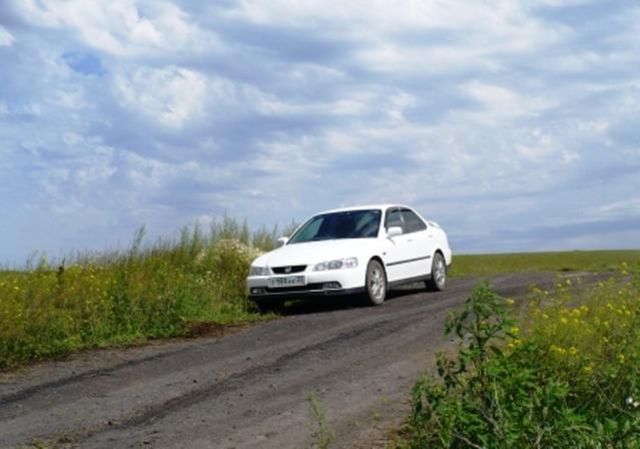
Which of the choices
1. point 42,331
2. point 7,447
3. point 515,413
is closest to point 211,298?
point 42,331

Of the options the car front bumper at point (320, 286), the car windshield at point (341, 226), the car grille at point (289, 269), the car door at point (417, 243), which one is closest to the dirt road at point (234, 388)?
the car front bumper at point (320, 286)

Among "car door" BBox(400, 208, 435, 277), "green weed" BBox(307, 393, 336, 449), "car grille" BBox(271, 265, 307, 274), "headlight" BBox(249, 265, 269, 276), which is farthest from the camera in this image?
"car door" BBox(400, 208, 435, 277)

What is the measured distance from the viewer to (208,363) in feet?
39.5

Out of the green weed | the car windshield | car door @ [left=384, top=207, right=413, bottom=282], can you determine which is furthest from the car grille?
the green weed

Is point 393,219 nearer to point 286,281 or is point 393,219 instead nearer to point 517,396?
point 286,281

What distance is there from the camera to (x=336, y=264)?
667 inches

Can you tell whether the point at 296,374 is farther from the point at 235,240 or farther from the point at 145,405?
the point at 235,240

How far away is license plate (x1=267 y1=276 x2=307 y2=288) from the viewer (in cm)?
1688

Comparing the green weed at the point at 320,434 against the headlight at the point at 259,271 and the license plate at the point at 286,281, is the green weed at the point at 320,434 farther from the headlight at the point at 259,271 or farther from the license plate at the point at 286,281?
the headlight at the point at 259,271

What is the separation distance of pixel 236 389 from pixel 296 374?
0.85m

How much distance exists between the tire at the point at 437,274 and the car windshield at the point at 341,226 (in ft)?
6.00

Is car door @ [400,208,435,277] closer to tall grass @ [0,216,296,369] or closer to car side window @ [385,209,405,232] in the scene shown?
car side window @ [385,209,405,232]

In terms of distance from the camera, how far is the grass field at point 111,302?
13.9m

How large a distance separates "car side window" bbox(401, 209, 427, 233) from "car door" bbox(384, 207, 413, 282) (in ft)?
0.53
